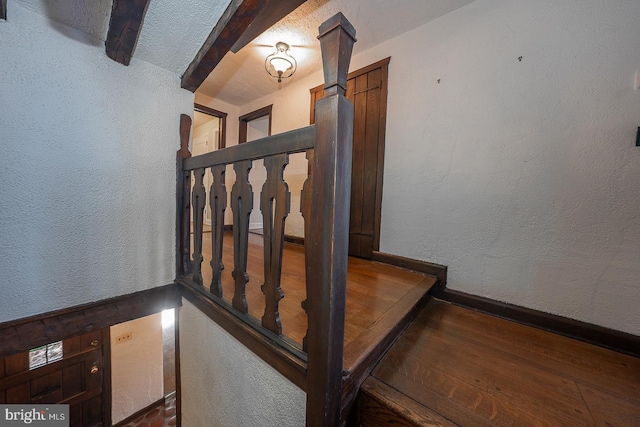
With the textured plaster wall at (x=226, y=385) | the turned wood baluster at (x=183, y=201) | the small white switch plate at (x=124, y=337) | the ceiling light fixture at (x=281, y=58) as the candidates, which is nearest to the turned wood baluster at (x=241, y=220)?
the textured plaster wall at (x=226, y=385)

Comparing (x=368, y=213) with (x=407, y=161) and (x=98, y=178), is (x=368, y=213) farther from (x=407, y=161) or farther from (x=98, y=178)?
(x=98, y=178)

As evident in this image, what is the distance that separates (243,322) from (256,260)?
1056 mm

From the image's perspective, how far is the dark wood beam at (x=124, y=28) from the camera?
1045 mm

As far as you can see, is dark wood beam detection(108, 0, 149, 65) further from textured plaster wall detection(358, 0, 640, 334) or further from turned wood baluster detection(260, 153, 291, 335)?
textured plaster wall detection(358, 0, 640, 334)

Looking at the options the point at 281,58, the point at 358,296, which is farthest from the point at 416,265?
the point at 281,58

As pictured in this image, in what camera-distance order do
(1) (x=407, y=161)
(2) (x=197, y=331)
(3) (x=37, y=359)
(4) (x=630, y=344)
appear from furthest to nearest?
1. (3) (x=37, y=359)
2. (1) (x=407, y=161)
3. (2) (x=197, y=331)
4. (4) (x=630, y=344)

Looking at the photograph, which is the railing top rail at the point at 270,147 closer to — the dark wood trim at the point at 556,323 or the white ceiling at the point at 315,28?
the white ceiling at the point at 315,28

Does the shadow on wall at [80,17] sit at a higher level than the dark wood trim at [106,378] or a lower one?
higher

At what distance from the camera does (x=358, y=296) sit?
141 cm

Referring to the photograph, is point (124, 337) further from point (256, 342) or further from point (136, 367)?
point (256, 342)

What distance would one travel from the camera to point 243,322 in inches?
44.1

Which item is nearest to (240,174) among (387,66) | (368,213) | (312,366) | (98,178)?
(312,366)

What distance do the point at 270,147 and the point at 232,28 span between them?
0.81 metres
